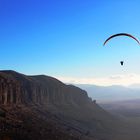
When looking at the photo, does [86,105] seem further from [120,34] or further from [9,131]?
[120,34]

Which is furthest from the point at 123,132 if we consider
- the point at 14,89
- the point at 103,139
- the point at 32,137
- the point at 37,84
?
the point at 32,137

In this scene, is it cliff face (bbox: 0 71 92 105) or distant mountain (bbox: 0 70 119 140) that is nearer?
distant mountain (bbox: 0 70 119 140)

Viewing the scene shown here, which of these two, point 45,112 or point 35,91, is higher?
point 35,91

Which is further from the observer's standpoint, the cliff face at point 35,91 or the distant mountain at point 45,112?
the cliff face at point 35,91

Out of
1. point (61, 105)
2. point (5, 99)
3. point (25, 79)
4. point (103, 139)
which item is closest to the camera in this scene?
point (5, 99)

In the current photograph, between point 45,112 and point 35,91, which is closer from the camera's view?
point 45,112
